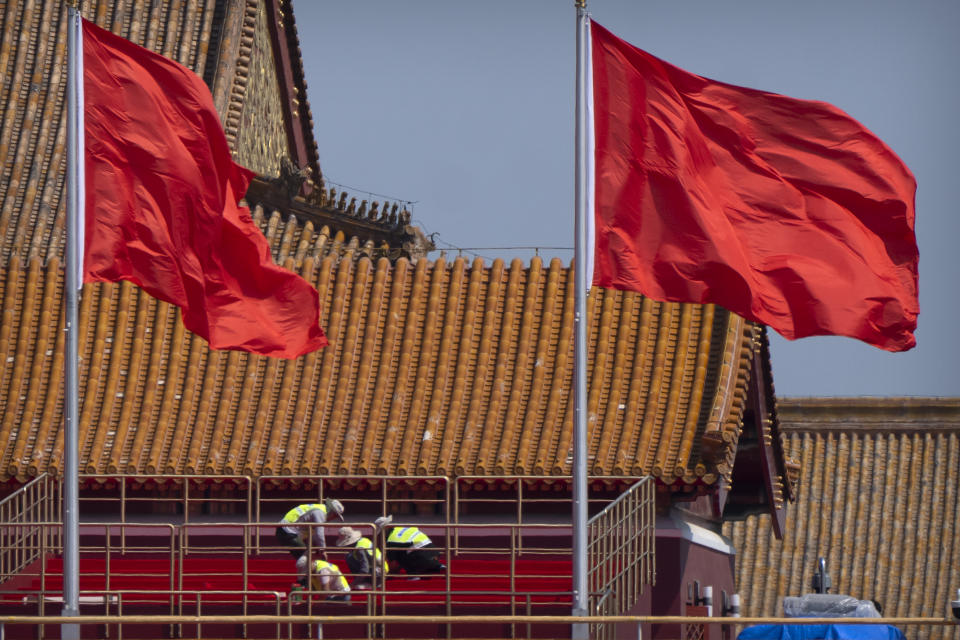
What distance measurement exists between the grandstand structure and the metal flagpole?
535 centimetres

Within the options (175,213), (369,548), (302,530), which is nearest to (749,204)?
(175,213)

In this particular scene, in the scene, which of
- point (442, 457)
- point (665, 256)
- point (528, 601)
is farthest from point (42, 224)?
point (665, 256)

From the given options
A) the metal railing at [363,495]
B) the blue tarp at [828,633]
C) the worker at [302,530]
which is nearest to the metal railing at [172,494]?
the metal railing at [363,495]

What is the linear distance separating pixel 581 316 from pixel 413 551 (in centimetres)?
579

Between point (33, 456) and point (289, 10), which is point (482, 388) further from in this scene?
point (289, 10)

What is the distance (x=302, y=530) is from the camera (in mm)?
25750

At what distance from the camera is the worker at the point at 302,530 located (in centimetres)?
2441

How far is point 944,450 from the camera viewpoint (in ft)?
154

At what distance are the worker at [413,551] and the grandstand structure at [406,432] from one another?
0.55m

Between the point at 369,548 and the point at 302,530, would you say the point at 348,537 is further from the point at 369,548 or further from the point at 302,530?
the point at 302,530

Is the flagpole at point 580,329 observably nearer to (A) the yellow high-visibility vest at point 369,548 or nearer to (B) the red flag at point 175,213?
(B) the red flag at point 175,213

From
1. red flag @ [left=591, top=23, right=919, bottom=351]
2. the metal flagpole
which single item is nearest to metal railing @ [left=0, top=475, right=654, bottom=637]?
the metal flagpole

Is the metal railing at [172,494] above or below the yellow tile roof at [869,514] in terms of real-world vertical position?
above

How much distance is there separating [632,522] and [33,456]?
8014 mm
